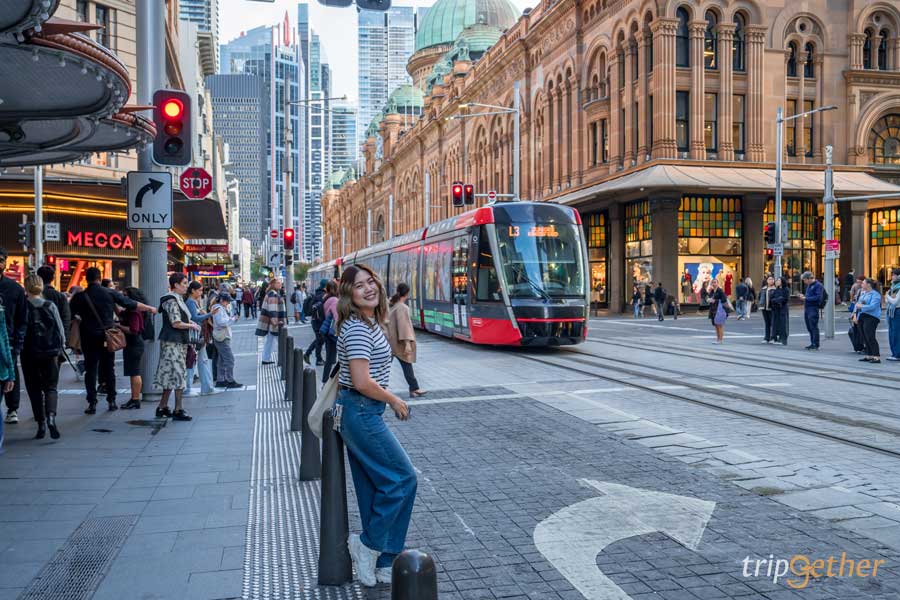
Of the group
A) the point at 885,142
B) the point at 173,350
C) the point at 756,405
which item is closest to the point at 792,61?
the point at 885,142

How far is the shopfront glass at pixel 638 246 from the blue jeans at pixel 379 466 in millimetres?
A: 37540

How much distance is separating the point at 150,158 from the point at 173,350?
119 inches

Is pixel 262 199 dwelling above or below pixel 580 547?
above

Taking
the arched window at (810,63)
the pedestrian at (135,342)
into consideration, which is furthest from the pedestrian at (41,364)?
the arched window at (810,63)

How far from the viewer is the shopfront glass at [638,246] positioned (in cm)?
4144

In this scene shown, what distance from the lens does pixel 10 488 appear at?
709 cm

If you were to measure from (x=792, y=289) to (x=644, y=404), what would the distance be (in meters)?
35.1

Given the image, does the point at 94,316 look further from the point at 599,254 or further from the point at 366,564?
the point at 599,254

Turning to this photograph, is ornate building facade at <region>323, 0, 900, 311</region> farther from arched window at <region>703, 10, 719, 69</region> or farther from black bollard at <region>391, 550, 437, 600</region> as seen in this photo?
black bollard at <region>391, 550, 437, 600</region>

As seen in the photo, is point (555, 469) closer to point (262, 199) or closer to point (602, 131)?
point (602, 131)

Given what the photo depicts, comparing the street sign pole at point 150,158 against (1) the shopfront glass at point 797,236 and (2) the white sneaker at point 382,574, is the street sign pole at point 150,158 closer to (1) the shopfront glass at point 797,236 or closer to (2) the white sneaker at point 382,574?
(2) the white sneaker at point 382,574

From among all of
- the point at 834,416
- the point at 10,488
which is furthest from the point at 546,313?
the point at 10,488

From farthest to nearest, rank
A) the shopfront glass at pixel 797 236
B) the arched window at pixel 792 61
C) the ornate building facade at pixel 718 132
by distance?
the shopfront glass at pixel 797 236, the arched window at pixel 792 61, the ornate building facade at pixel 718 132

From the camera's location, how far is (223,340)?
13984mm
